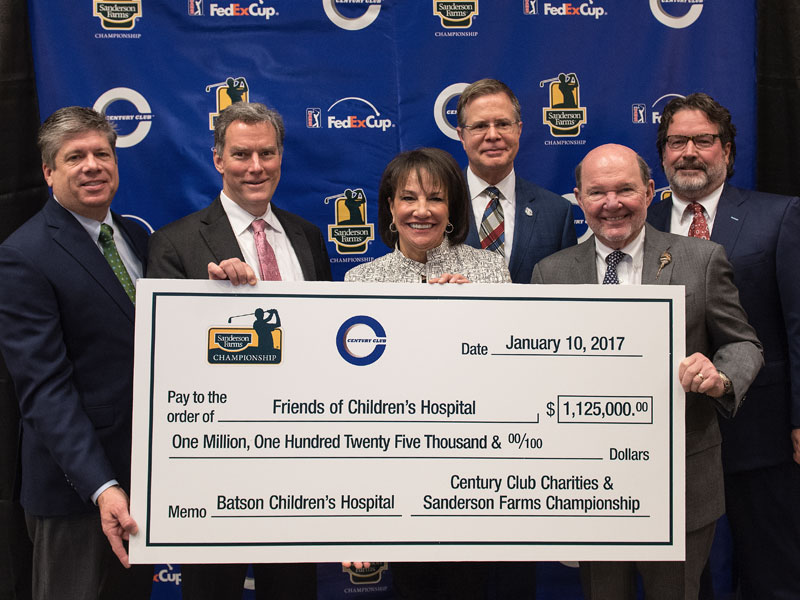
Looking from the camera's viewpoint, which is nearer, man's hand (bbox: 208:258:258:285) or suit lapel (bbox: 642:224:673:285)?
man's hand (bbox: 208:258:258:285)

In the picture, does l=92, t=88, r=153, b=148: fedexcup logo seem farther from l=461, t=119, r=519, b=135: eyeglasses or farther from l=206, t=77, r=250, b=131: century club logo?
l=461, t=119, r=519, b=135: eyeglasses

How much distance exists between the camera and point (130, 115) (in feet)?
10.9

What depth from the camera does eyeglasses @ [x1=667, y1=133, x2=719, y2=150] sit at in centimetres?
281

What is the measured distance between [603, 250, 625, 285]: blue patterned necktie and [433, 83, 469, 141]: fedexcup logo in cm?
137

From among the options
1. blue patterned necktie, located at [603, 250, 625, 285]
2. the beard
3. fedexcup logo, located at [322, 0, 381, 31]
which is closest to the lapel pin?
blue patterned necktie, located at [603, 250, 625, 285]

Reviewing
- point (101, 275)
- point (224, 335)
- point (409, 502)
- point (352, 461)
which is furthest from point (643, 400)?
point (101, 275)

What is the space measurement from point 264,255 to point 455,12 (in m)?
1.67

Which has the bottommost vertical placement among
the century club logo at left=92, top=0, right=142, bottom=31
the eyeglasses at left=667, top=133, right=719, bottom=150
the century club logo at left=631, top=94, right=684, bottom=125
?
the eyeglasses at left=667, top=133, right=719, bottom=150

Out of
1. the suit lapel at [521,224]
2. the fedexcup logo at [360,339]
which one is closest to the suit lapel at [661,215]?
the suit lapel at [521,224]

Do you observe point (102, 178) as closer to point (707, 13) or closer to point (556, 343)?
point (556, 343)

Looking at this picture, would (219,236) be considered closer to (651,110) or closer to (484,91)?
(484,91)

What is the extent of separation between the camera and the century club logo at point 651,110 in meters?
3.43

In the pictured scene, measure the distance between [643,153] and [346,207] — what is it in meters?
1.50

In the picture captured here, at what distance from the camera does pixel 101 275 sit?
2289 mm
